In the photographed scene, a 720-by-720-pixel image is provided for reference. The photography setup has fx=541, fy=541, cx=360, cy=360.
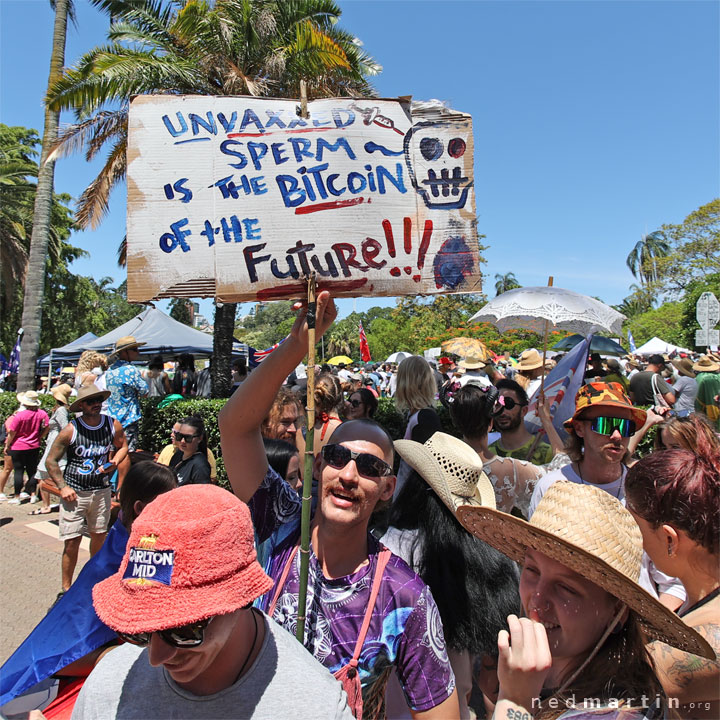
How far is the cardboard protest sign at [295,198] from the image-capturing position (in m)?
2.07

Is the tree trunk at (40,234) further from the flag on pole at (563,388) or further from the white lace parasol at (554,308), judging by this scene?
the flag on pole at (563,388)

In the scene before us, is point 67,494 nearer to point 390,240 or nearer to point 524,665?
point 390,240

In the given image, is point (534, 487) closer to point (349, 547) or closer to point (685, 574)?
point (685, 574)

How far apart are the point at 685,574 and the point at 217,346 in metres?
9.72

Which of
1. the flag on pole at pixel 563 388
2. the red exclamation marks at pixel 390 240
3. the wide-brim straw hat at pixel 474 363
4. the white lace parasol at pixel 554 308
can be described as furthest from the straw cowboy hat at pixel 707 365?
the red exclamation marks at pixel 390 240

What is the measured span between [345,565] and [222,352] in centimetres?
919

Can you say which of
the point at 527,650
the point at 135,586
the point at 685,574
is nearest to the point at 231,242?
the point at 135,586

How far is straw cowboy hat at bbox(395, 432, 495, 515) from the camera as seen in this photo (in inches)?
92.6

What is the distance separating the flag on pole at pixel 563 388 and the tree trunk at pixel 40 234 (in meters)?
10.5

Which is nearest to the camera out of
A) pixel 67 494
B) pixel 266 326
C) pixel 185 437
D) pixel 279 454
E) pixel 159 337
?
pixel 279 454

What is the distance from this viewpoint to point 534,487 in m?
3.38

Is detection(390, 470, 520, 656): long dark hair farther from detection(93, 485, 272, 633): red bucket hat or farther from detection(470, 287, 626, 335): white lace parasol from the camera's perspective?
detection(470, 287, 626, 335): white lace parasol

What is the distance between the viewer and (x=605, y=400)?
3062mm

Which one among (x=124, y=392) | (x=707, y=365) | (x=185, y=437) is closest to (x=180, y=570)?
(x=185, y=437)
